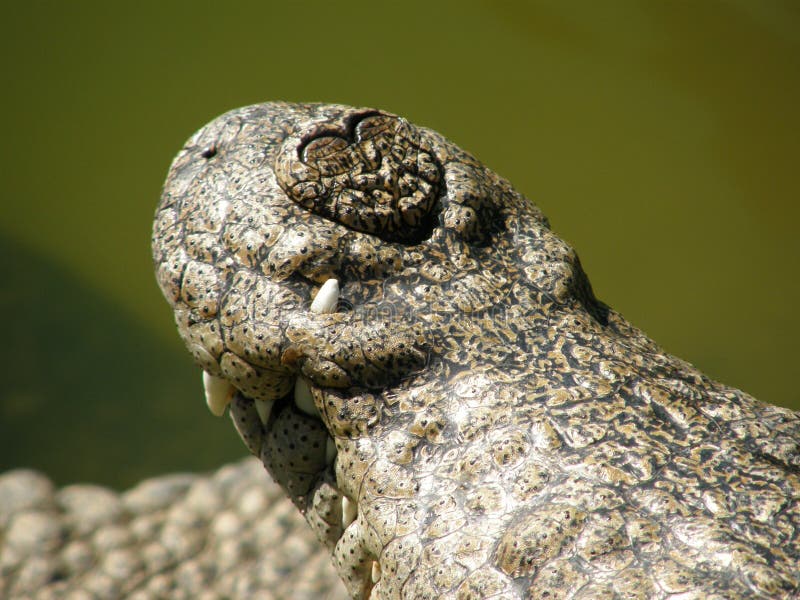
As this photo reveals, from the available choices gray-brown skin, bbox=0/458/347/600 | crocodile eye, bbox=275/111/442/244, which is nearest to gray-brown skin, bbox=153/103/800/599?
crocodile eye, bbox=275/111/442/244

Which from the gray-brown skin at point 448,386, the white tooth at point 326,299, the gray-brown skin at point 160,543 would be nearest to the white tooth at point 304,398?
the gray-brown skin at point 448,386

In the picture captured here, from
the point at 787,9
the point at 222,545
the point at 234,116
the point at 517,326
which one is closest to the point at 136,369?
the point at 222,545

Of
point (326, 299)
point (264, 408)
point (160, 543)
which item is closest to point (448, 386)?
point (326, 299)

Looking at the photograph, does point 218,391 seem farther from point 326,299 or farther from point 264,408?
point 326,299

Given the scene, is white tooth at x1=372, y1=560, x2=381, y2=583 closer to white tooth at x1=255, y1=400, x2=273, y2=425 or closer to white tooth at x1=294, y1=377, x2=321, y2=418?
white tooth at x1=294, y1=377, x2=321, y2=418

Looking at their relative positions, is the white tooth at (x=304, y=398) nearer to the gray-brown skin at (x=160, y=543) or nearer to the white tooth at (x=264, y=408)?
the white tooth at (x=264, y=408)

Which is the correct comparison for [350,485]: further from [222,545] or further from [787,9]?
[787,9]
